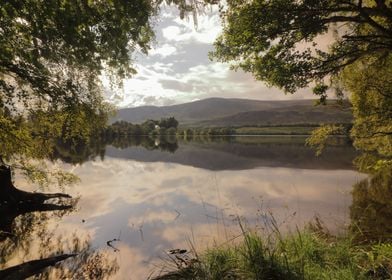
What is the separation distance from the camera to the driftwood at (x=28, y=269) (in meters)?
10.5

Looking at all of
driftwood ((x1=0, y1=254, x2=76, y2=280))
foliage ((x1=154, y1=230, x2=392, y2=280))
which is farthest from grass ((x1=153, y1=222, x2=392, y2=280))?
driftwood ((x1=0, y1=254, x2=76, y2=280))

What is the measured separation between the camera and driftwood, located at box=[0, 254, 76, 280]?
34.4 feet

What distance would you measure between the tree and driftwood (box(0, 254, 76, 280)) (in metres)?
11.4

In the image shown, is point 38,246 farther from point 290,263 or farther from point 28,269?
point 290,263

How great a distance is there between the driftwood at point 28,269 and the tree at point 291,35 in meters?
11.4

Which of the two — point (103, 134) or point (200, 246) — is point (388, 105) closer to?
point (200, 246)

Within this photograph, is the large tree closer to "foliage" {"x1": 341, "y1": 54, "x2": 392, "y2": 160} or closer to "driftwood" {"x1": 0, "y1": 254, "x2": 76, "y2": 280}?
"foliage" {"x1": 341, "y1": 54, "x2": 392, "y2": 160}

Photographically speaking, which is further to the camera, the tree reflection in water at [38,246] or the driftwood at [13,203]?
the driftwood at [13,203]

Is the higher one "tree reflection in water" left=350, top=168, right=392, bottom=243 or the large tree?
the large tree

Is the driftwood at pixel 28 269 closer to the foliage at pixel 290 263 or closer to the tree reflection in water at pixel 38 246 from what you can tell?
the tree reflection in water at pixel 38 246

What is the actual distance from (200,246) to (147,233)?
3.91m

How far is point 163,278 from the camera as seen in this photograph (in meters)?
8.55

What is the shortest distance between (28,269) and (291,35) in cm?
1366

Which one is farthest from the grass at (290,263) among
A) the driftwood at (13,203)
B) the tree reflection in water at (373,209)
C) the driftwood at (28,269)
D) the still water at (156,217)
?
the driftwood at (13,203)
